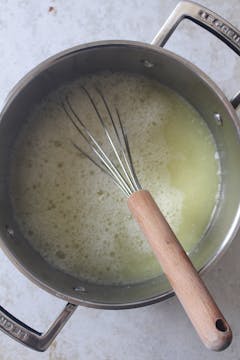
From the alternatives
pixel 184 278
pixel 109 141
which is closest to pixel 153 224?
pixel 184 278

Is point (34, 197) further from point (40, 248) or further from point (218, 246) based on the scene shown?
point (218, 246)

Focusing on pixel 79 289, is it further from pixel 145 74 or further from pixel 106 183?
pixel 145 74

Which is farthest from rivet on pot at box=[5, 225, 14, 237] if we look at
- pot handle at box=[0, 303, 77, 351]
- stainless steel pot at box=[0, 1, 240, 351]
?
pot handle at box=[0, 303, 77, 351]

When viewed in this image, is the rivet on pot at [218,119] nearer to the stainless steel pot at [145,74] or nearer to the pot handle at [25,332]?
the stainless steel pot at [145,74]

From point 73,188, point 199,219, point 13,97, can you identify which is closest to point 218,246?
point 199,219

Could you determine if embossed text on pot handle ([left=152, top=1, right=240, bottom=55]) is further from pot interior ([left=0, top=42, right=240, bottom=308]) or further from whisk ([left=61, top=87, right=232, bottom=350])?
whisk ([left=61, top=87, right=232, bottom=350])

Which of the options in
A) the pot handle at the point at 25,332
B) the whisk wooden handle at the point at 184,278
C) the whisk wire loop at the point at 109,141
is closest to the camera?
the whisk wooden handle at the point at 184,278

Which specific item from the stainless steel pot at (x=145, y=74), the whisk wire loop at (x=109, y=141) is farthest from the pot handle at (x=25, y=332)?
the whisk wire loop at (x=109, y=141)
